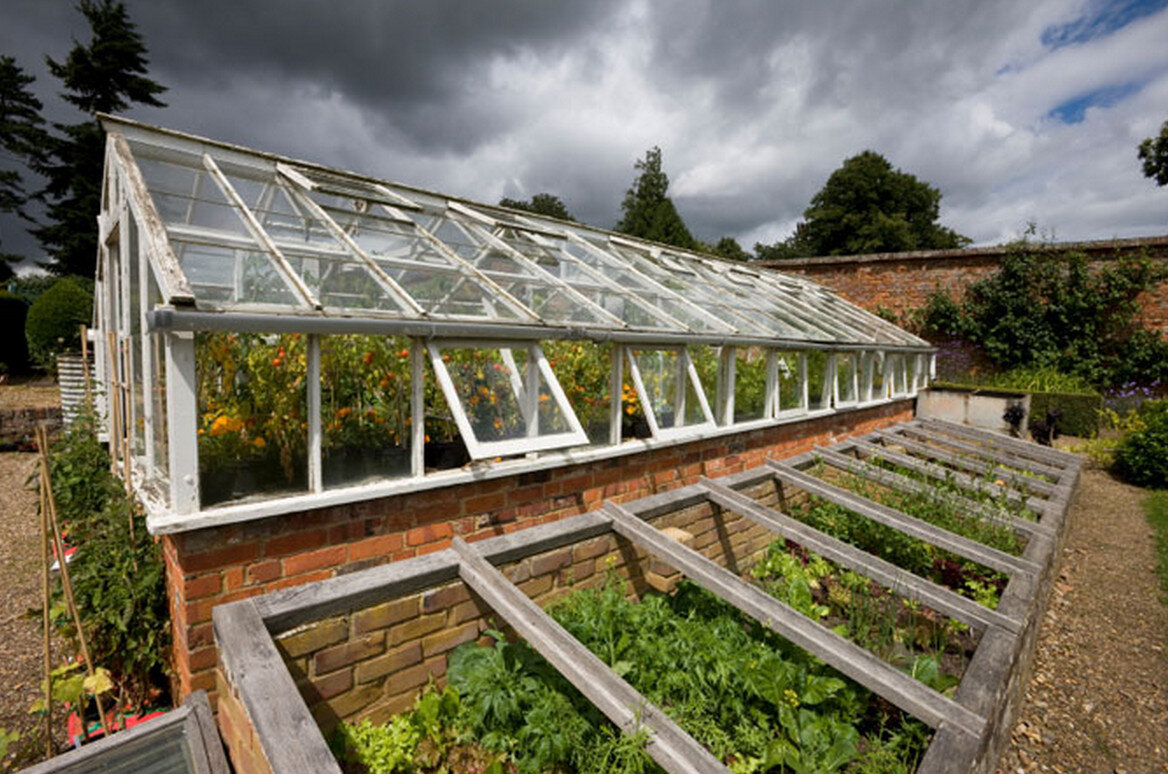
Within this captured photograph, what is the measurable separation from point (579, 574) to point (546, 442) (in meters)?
0.74

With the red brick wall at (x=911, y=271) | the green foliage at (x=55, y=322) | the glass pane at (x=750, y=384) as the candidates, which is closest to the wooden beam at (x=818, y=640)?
the glass pane at (x=750, y=384)

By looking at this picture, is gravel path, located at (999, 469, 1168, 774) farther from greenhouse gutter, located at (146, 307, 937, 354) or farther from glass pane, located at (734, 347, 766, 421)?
greenhouse gutter, located at (146, 307, 937, 354)

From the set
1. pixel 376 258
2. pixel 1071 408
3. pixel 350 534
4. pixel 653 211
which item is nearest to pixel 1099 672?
pixel 350 534

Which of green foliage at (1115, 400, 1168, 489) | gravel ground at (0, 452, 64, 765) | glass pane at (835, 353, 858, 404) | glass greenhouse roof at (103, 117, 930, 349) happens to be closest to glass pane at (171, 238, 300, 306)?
glass greenhouse roof at (103, 117, 930, 349)

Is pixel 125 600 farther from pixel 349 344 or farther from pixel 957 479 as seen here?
pixel 957 479

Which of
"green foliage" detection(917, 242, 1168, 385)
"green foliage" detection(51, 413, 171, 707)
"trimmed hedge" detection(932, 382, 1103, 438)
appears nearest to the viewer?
"green foliage" detection(51, 413, 171, 707)

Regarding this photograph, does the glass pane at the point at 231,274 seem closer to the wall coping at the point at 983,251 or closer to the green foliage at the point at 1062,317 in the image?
the wall coping at the point at 983,251

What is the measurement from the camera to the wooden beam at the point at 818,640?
5.90ft

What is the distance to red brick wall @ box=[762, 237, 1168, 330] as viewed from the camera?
36.0 ft

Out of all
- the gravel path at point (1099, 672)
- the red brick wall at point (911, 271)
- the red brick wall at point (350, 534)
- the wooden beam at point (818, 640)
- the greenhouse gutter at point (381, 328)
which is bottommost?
the gravel path at point (1099, 672)

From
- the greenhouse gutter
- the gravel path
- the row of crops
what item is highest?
the greenhouse gutter

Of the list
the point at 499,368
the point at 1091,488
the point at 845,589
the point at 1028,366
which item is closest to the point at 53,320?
the point at 499,368

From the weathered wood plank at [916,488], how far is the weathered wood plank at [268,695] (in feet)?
14.1

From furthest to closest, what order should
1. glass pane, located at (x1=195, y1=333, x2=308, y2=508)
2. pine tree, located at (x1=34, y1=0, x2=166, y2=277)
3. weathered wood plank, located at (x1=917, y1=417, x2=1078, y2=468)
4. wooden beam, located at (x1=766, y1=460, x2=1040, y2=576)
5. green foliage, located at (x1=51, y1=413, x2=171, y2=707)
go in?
pine tree, located at (x1=34, y1=0, x2=166, y2=277) < weathered wood plank, located at (x1=917, y1=417, x2=1078, y2=468) < wooden beam, located at (x1=766, y1=460, x2=1040, y2=576) < green foliage, located at (x1=51, y1=413, x2=171, y2=707) < glass pane, located at (x1=195, y1=333, x2=308, y2=508)
